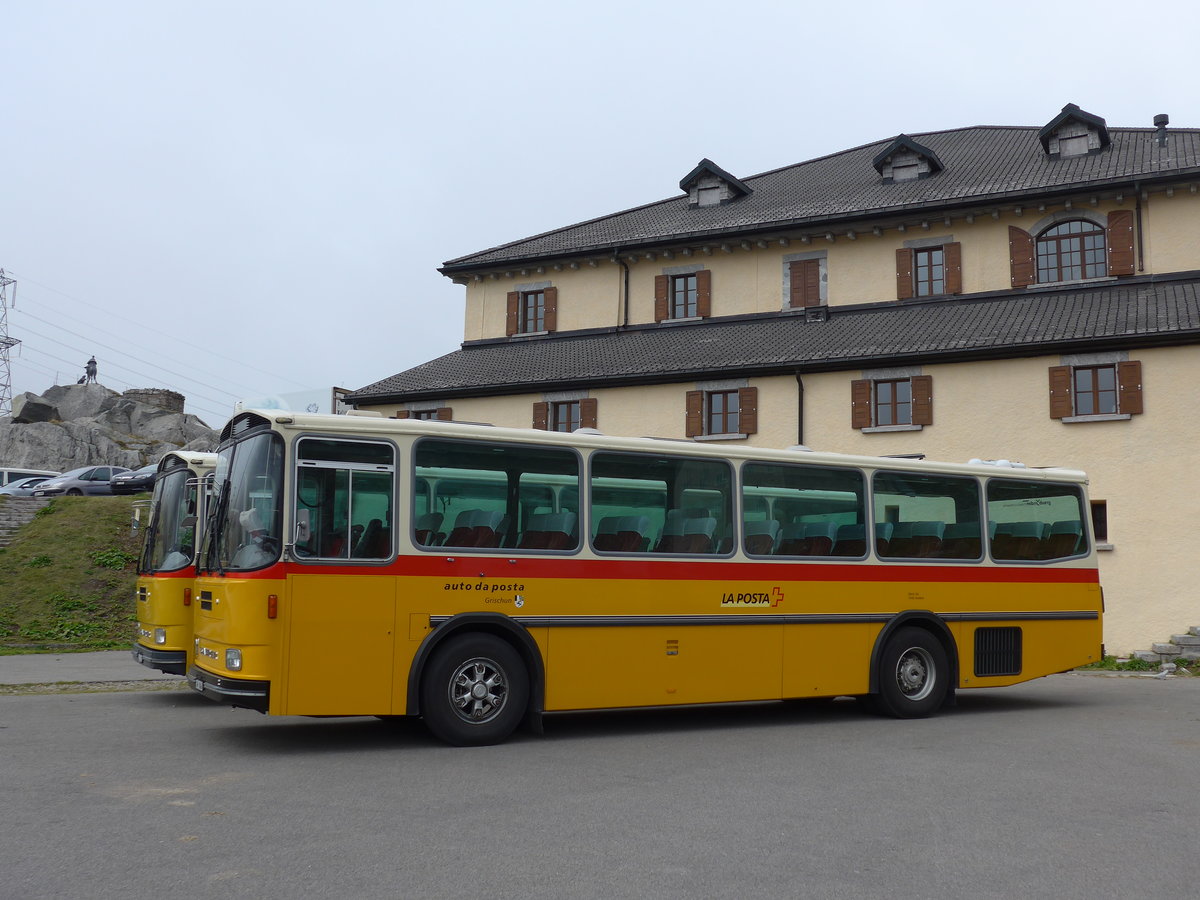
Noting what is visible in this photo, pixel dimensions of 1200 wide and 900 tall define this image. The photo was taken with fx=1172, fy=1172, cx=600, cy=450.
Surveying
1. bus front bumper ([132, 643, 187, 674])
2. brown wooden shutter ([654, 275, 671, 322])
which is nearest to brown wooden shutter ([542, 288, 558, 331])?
brown wooden shutter ([654, 275, 671, 322])

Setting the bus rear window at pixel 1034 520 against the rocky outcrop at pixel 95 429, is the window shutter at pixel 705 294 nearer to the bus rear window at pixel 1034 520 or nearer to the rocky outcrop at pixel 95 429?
the bus rear window at pixel 1034 520

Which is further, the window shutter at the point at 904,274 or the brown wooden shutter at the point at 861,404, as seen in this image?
the window shutter at the point at 904,274

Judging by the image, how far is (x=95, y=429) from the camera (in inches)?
2398

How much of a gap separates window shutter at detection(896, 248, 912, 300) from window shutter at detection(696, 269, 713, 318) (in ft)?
16.7

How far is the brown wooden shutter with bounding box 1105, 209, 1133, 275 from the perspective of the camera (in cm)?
2623

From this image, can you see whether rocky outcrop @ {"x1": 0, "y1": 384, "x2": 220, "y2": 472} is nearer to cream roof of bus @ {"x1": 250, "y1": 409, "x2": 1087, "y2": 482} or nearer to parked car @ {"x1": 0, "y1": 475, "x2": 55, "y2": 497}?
parked car @ {"x1": 0, "y1": 475, "x2": 55, "y2": 497}

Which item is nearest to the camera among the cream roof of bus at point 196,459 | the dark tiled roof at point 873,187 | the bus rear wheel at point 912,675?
the bus rear wheel at point 912,675

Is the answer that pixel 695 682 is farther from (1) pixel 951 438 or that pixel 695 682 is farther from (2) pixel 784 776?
(1) pixel 951 438

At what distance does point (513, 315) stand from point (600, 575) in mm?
24583

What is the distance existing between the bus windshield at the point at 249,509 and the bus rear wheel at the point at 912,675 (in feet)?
21.5

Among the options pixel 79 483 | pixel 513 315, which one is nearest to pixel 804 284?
pixel 513 315

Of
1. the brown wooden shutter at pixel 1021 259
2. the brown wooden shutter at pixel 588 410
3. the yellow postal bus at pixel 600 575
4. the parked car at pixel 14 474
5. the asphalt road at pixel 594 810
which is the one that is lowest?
the asphalt road at pixel 594 810

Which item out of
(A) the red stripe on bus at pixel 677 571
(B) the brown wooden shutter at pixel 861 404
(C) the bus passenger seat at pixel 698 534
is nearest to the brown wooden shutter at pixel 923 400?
(B) the brown wooden shutter at pixel 861 404

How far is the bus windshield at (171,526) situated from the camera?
1245 centimetres
